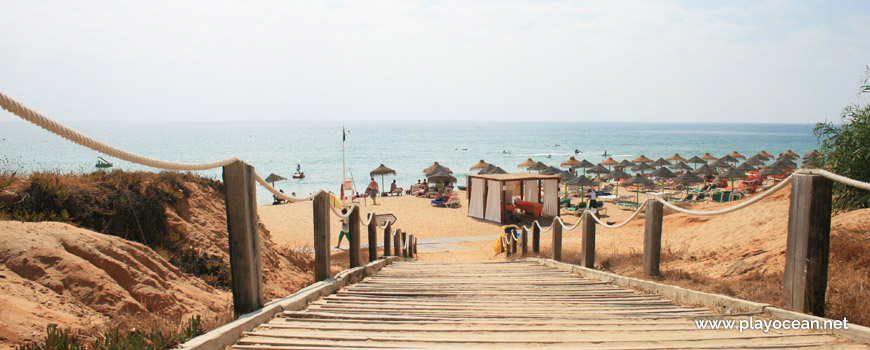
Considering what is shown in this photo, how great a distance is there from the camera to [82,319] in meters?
3.45

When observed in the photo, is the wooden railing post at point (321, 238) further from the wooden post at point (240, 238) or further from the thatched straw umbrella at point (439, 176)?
the thatched straw umbrella at point (439, 176)

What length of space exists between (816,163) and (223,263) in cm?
1073

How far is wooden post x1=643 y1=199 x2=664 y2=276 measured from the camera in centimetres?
519

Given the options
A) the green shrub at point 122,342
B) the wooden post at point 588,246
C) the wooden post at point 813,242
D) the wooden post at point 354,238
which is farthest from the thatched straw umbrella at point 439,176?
the green shrub at point 122,342

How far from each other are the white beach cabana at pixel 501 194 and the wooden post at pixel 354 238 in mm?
16309

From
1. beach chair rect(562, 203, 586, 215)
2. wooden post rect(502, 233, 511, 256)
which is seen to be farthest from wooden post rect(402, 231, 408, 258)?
beach chair rect(562, 203, 586, 215)

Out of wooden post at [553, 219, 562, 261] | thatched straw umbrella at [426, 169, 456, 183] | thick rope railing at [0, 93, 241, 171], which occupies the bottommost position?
thatched straw umbrella at [426, 169, 456, 183]

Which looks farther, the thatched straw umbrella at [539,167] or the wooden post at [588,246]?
the thatched straw umbrella at [539,167]

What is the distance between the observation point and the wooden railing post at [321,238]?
4.56 meters

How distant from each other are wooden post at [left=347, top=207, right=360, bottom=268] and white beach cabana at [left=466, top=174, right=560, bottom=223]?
53.5 ft

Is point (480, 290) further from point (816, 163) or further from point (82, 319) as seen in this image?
point (816, 163)

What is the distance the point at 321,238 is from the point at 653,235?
3492 millimetres

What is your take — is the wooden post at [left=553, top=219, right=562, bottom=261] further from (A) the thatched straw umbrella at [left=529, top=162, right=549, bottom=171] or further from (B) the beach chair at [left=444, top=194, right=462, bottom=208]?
(A) the thatched straw umbrella at [left=529, top=162, right=549, bottom=171]

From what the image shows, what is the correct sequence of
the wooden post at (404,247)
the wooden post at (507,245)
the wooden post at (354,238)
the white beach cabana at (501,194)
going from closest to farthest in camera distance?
the wooden post at (354,238) → the wooden post at (404,247) → the wooden post at (507,245) → the white beach cabana at (501,194)
